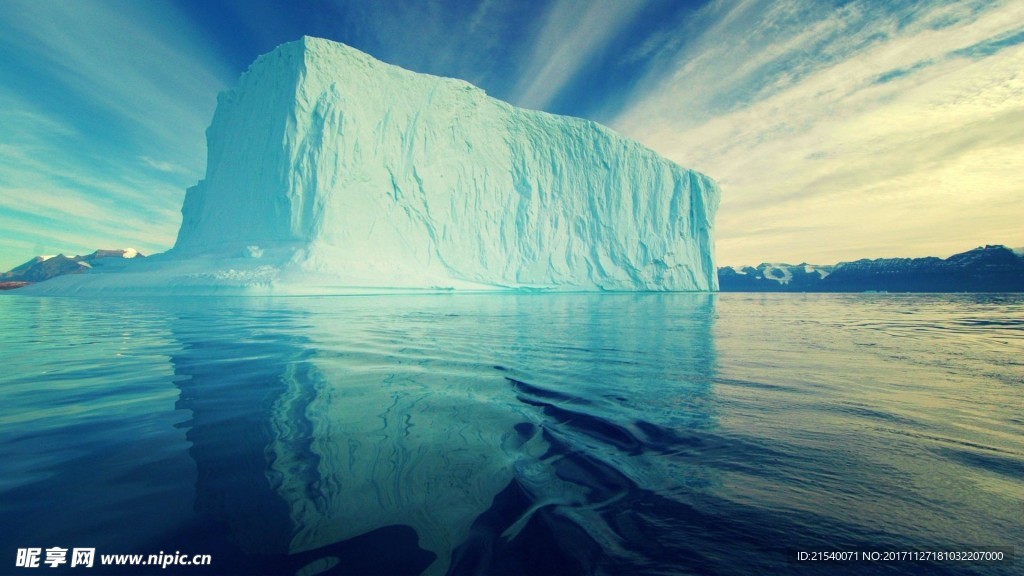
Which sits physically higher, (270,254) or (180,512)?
(270,254)

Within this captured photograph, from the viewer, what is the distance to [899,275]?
57469 millimetres

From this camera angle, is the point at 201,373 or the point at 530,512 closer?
the point at 530,512

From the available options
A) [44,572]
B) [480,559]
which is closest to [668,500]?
[480,559]

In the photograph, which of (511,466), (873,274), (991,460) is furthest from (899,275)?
(511,466)

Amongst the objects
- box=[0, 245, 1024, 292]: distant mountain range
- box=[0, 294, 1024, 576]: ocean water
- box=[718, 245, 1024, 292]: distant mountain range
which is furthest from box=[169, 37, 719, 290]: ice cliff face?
box=[718, 245, 1024, 292]: distant mountain range

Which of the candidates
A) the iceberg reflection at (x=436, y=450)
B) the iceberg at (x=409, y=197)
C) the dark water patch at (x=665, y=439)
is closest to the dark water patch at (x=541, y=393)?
the iceberg reflection at (x=436, y=450)

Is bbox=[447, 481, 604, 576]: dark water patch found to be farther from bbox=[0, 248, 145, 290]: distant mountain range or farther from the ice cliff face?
bbox=[0, 248, 145, 290]: distant mountain range

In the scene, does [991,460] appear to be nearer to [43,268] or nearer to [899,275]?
[899,275]

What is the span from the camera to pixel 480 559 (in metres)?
1.24

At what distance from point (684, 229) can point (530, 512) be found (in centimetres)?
3724

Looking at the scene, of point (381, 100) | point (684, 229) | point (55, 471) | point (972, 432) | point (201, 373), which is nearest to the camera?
point (55, 471)

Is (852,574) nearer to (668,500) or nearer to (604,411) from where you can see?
(668,500)

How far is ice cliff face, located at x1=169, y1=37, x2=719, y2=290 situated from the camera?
23.2 meters

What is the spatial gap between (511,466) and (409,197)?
85.6ft
